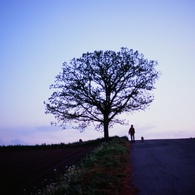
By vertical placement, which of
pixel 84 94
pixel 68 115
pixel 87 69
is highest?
pixel 87 69

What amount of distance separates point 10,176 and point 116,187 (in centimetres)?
696

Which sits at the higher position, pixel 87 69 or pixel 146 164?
pixel 87 69

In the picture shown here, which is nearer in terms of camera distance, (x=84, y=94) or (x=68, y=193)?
(x=68, y=193)

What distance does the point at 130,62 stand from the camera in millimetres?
36875

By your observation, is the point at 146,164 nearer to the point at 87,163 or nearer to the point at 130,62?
the point at 87,163

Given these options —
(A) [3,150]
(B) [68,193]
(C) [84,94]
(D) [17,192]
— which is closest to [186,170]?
(B) [68,193]

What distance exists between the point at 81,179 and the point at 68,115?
1018 inches

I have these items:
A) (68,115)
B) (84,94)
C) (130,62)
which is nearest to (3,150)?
(68,115)

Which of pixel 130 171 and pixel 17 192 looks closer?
pixel 17 192

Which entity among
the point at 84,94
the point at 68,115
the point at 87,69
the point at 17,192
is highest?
the point at 87,69

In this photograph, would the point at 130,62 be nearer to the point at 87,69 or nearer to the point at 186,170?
the point at 87,69

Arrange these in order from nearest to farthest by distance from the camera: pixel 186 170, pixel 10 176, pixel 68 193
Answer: pixel 68 193 → pixel 186 170 → pixel 10 176

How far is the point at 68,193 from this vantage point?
9.30 m

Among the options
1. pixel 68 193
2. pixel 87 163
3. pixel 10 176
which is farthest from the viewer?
pixel 87 163
